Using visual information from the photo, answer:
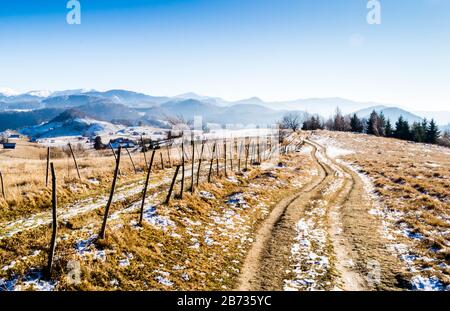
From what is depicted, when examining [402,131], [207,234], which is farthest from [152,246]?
[402,131]

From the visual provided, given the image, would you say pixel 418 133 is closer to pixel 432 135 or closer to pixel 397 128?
pixel 432 135

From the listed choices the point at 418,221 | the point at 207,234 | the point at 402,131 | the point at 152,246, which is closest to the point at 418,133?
the point at 402,131

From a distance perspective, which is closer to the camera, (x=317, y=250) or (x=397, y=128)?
(x=317, y=250)

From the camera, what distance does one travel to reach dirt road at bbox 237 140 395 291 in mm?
14023

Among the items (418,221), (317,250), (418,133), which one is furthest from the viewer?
(418,133)

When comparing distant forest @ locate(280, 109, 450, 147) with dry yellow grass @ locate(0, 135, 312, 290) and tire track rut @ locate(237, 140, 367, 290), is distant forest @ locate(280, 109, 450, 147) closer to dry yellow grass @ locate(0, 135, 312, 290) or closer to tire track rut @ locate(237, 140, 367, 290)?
tire track rut @ locate(237, 140, 367, 290)

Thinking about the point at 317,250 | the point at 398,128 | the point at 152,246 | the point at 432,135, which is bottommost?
the point at 317,250

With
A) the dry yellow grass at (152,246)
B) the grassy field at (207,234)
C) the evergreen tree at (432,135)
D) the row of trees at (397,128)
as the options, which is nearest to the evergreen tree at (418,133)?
the row of trees at (397,128)

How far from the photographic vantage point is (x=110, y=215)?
18984mm

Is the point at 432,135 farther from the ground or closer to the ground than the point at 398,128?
closer to the ground

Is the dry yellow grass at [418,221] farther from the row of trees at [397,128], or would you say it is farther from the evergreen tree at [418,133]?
the row of trees at [397,128]

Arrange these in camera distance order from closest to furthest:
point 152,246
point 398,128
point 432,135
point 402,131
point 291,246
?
point 152,246
point 291,246
point 432,135
point 402,131
point 398,128

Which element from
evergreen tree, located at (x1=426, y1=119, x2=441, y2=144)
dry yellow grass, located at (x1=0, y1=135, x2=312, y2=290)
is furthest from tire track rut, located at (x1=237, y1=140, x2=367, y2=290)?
evergreen tree, located at (x1=426, y1=119, x2=441, y2=144)

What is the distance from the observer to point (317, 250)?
17.6m
